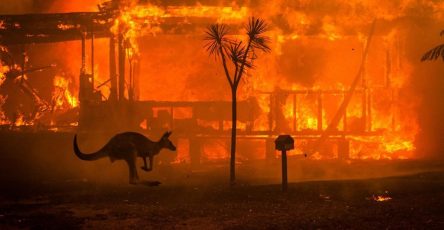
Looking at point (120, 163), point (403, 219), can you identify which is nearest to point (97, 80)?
point (120, 163)

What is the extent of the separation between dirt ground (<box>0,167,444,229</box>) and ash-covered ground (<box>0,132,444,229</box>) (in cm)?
2

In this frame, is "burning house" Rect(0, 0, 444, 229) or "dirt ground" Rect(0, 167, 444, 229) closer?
→ "dirt ground" Rect(0, 167, 444, 229)

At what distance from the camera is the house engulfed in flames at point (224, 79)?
1692cm

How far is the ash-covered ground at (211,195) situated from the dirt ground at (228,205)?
2 cm

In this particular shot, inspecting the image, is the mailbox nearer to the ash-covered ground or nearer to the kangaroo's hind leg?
the ash-covered ground

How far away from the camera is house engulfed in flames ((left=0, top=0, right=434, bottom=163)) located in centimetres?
1692

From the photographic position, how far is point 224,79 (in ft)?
70.6

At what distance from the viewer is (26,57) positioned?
71.3ft

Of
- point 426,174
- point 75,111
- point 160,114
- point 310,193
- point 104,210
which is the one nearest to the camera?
point 104,210

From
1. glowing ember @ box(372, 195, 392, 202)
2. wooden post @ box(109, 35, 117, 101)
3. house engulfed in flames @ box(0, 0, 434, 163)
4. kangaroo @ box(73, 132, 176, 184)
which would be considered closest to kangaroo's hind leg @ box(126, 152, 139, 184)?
kangaroo @ box(73, 132, 176, 184)

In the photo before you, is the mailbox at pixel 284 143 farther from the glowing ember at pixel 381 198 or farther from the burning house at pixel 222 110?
the glowing ember at pixel 381 198

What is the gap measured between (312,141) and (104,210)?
10746mm

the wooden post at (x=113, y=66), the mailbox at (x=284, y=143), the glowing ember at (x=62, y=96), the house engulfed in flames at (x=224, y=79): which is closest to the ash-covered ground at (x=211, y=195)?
the mailbox at (x=284, y=143)

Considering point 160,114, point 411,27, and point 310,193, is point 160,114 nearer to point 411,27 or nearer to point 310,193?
point 310,193
